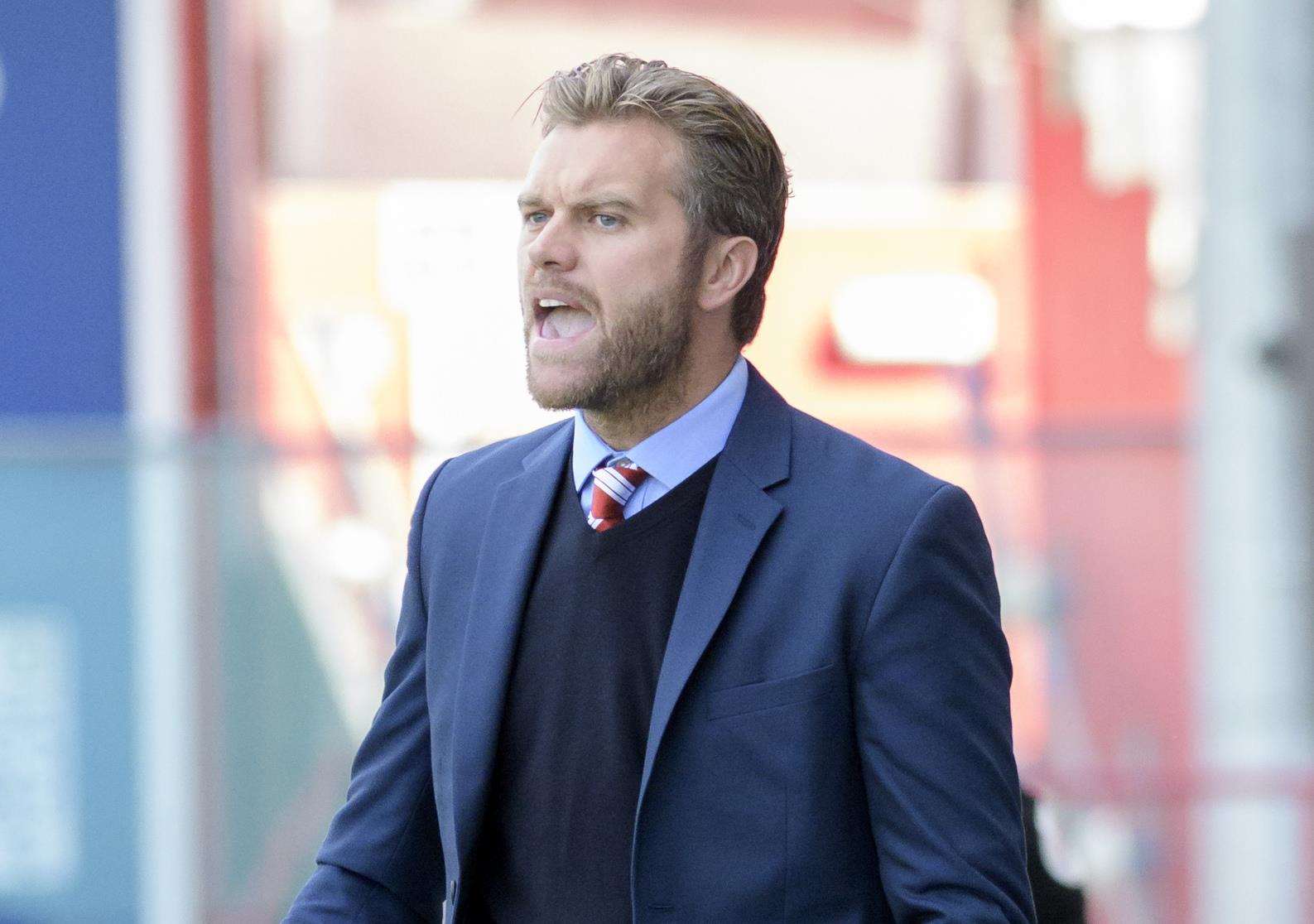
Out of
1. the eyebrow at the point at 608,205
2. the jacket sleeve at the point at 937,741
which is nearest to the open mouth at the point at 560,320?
the eyebrow at the point at 608,205

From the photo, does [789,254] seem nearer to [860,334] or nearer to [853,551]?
[860,334]

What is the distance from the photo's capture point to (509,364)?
22.6 ft

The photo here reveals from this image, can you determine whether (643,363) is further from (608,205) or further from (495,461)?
(495,461)

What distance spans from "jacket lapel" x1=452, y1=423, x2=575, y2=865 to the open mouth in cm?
19

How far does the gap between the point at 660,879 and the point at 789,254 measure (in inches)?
269

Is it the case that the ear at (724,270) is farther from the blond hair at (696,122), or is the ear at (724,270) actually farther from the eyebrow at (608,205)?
the eyebrow at (608,205)

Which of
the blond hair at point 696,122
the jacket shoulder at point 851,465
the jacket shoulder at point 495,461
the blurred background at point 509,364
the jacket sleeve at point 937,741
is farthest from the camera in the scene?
the blurred background at point 509,364

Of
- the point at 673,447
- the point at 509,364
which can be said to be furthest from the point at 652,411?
the point at 509,364

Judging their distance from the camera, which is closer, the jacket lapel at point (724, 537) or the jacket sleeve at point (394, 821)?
the jacket lapel at point (724, 537)

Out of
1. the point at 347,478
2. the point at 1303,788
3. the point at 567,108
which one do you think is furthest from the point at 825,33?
the point at 567,108

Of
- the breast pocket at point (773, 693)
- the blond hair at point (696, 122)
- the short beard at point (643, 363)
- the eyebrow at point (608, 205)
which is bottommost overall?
the breast pocket at point (773, 693)

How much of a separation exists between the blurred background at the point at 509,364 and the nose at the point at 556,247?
1355mm

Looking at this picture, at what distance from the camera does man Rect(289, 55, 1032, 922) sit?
7.15 feet

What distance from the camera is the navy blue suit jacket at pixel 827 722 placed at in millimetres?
2164
